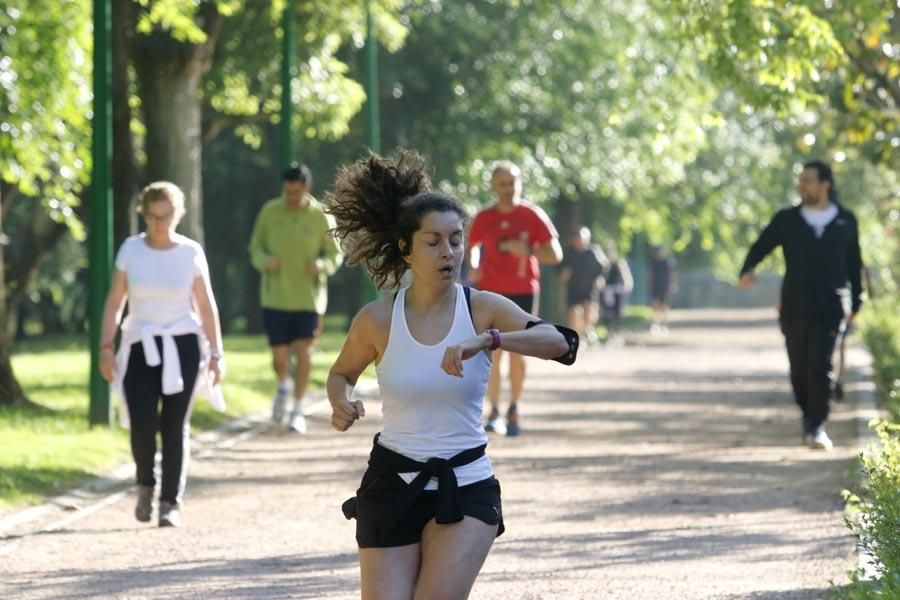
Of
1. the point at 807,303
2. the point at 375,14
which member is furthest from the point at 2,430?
the point at 375,14

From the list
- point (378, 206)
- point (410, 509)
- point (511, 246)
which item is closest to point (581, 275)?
point (511, 246)

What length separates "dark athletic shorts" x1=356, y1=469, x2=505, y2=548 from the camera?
592cm

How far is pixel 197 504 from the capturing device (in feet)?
38.3

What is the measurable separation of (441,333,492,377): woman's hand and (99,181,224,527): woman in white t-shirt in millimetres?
4886

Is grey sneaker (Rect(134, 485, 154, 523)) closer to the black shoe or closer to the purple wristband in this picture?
the purple wristband

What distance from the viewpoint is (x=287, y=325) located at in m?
16.1

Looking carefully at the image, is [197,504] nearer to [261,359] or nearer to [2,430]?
[2,430]

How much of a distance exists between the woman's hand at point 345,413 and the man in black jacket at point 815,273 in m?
8.22

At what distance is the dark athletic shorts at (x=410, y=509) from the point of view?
592 cm

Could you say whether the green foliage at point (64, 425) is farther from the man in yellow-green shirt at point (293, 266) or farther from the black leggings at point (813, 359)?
the black leggings at point (813, 359)

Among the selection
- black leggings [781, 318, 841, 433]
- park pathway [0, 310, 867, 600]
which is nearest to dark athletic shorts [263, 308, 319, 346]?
park pathway [0, 310, 867, 600]

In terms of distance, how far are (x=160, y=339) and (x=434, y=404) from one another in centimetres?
475

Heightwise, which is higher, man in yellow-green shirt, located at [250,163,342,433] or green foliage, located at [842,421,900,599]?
man in yellow-green shirt, located at [250,163,342,433]

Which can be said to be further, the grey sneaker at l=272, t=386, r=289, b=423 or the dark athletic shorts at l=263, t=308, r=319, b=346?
the grey sneaker at l=272, t=386, r=289, b=423
